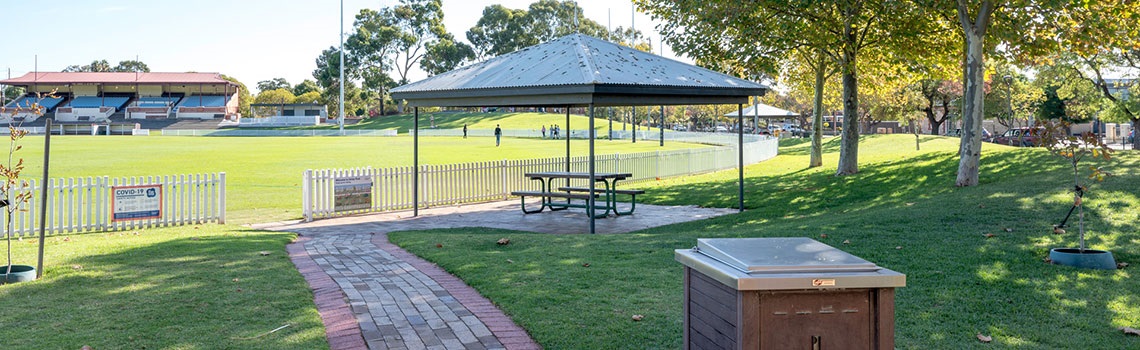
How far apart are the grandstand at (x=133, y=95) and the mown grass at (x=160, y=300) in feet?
308

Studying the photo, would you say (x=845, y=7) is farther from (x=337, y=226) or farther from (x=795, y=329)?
(x=795, y=329)

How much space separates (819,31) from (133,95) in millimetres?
105303

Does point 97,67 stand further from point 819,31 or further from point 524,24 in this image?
point 819,31

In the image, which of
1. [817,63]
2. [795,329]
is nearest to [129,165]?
[817,63]

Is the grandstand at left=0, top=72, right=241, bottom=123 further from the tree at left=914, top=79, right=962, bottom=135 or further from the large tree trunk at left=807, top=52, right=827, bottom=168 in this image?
the large tree trunk at left=807, top=52, right=827, bottom=168

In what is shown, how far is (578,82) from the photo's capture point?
12836mm

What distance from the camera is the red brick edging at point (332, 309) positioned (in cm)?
606

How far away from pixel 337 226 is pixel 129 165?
19.9 metres

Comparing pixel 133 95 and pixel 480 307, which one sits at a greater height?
pixel 133 95

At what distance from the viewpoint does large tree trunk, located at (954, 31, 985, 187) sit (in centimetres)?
1655

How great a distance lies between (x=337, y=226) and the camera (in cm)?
1459

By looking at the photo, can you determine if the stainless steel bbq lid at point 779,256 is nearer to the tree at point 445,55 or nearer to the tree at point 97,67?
the tree at point 445,55

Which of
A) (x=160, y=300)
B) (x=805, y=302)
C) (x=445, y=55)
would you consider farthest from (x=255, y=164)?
(x=445, y=55)

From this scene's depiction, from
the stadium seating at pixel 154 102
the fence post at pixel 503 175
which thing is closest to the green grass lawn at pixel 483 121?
the stadium seating at pixel 154 102
